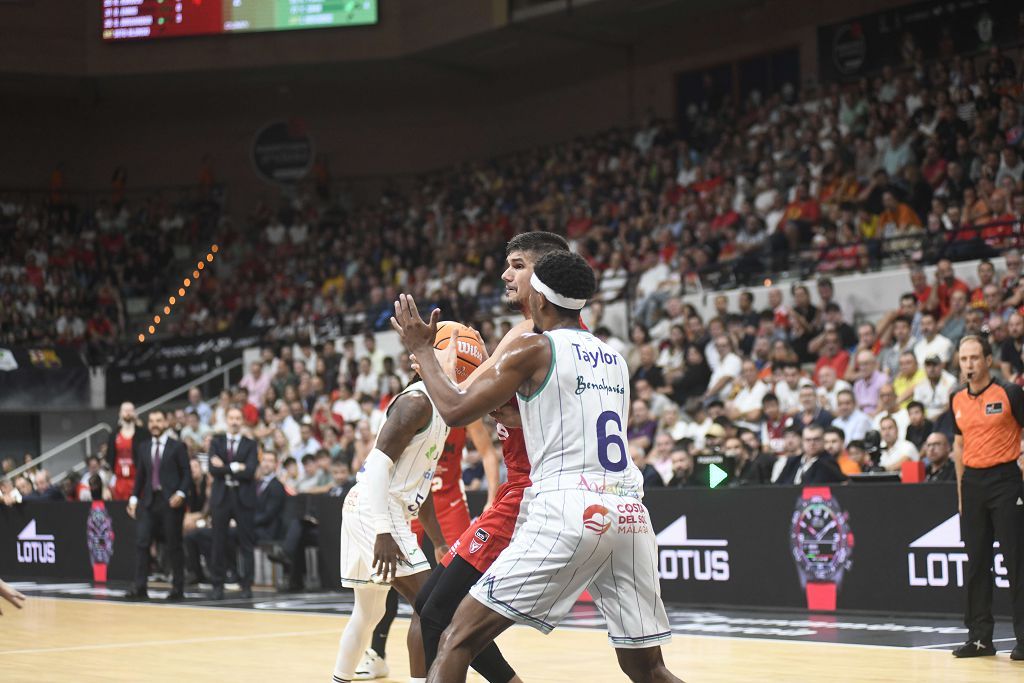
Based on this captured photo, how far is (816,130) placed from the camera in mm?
21625

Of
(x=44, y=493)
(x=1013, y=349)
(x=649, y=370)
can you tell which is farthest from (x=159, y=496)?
(x=1013, y=349)

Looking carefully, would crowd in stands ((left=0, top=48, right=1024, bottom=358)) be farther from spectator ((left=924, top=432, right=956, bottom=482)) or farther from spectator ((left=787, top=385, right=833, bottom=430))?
spectator ((left=924, top=432, right=956, bottom=482))

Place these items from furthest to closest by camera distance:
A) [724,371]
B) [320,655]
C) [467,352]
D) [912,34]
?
[912,34], [724,371], [320,655], [467,352]

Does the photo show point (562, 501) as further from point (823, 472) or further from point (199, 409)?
point (199, 409)

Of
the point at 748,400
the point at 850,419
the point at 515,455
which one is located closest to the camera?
the point at 515,455

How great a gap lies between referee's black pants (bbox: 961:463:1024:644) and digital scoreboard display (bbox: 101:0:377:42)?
70.8 ft

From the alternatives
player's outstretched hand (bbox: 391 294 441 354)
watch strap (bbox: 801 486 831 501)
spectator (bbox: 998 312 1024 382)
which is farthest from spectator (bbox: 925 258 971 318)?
player's outstretched hand (bbox: 391 294 441 354)

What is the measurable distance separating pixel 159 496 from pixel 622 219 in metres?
10.9

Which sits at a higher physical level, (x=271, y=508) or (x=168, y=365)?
(x=168, y=365)

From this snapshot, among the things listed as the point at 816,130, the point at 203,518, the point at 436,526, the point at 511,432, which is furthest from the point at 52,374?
the point at 511,432

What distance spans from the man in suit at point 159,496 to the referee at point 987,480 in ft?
30.0

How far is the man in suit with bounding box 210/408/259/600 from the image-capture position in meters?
15.4

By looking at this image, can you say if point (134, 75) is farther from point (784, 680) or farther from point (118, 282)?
point (784, 680)

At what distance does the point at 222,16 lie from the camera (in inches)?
1134
